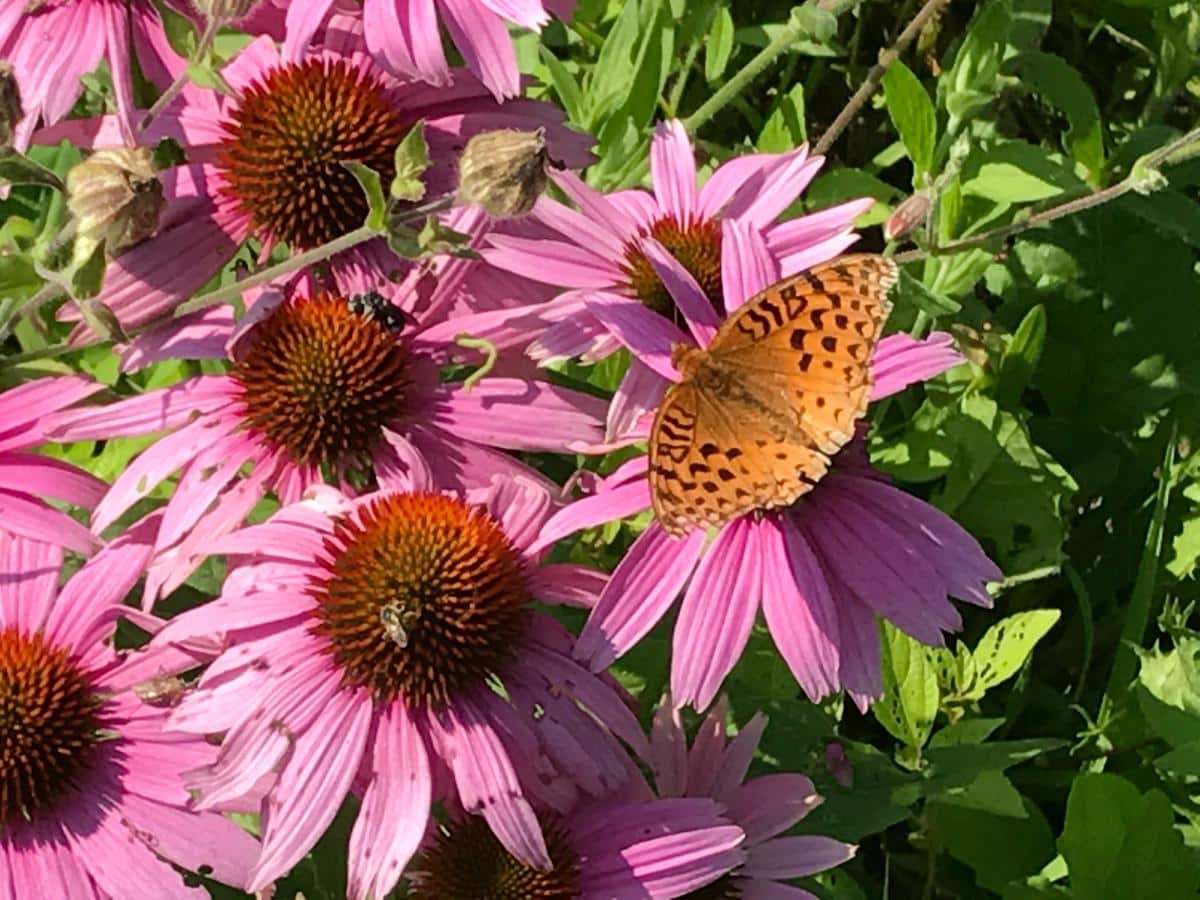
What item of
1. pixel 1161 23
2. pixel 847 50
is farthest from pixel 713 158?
pixel 1161 23

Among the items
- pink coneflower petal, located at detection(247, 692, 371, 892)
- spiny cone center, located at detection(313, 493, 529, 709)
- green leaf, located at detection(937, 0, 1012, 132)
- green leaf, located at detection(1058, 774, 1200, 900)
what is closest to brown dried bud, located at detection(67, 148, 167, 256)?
spiny cone center, located at detection(313, 493, 529, 709)

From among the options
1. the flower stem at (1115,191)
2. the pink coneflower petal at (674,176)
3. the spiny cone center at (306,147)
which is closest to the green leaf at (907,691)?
the flower stem at (1115,191)

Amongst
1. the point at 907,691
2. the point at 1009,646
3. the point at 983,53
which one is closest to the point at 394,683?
the point at 907,691

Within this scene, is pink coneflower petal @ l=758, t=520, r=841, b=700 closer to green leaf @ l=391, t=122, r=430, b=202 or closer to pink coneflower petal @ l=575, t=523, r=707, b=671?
pink coneflower petal @ l=575, t=523, r=707, b=671

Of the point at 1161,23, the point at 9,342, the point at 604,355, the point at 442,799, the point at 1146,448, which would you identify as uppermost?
the point at 1161,23

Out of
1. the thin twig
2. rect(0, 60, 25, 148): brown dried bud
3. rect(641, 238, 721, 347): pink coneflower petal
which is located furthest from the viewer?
the thin twig

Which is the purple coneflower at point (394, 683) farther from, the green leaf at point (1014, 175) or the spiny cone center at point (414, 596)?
the green leaf at point (1014, 175)

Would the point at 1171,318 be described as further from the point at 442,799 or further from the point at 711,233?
the point at 442,799

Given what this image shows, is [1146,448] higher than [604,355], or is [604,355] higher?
[604,355]
